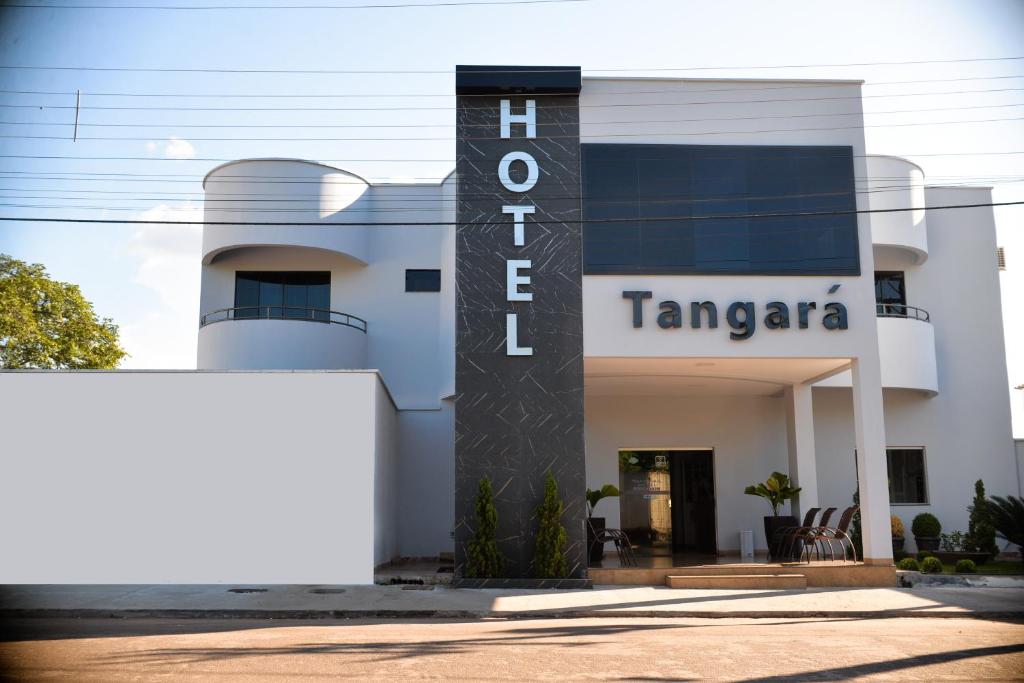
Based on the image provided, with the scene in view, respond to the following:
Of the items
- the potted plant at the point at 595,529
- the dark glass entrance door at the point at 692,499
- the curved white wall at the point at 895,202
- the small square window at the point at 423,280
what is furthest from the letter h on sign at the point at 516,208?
the curved white wall at the point at 895,202

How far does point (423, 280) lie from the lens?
23.8 metres

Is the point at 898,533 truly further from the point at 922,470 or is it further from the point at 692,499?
the point at 692,499

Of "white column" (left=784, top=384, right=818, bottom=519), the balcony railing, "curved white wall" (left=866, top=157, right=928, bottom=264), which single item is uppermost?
"curved white wall" (left=866, top=157, right=928, bottom=264)

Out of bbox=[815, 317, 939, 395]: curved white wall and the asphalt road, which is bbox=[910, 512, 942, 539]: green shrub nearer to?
bbox=[815, 317, 939, 395]: curved white wall

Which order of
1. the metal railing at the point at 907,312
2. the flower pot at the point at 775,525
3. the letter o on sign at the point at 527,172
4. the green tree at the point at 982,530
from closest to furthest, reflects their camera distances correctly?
the letter o on sign at the point at 527,172 < the flower pot at the point at 775,525 < the green tree at the point at 982,530 < the metal railing at the point at 907,312

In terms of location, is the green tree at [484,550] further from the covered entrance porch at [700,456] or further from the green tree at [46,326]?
the green tree at [46,326]

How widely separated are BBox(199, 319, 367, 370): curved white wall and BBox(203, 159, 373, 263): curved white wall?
2.10 metres

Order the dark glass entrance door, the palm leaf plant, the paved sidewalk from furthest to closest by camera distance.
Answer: the dark glass entrance door
the palm leaf plant
the paved sidewalk

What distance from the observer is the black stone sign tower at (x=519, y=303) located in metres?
15.6

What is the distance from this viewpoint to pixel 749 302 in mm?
16156

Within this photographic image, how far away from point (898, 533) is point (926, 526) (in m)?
0.64

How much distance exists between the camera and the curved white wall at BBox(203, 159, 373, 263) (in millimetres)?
22328

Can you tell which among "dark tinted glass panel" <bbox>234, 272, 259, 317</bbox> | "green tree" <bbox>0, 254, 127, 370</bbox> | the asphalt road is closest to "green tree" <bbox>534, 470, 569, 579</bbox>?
the asphalt road

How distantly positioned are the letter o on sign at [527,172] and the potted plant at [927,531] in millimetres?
12231
